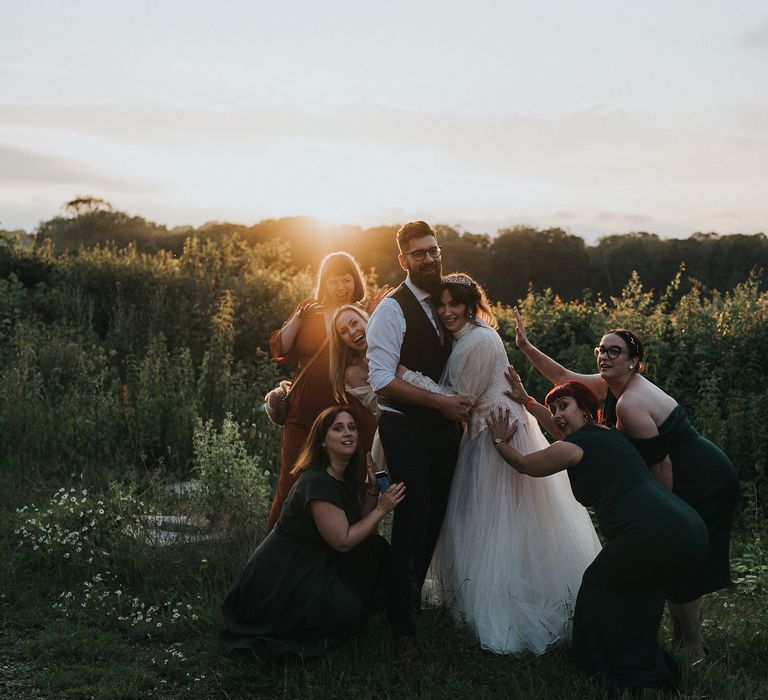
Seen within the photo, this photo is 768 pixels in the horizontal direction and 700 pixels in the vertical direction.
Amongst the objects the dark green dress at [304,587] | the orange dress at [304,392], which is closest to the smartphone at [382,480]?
the dark green dress at [304,587]

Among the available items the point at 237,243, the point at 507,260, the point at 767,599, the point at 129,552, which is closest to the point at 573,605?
the point at 767,599

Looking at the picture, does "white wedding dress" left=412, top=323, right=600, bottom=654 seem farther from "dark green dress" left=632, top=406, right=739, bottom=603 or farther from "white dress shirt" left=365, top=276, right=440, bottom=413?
"dark green dress" left=632, top=406, right=739, bottom=603

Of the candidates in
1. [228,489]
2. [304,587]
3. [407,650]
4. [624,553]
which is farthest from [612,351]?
[228,489]

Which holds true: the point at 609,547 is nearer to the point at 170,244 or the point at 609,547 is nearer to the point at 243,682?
the point at 243,682

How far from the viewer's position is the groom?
4.52 m

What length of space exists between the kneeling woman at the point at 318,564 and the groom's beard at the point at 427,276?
2.51 ft

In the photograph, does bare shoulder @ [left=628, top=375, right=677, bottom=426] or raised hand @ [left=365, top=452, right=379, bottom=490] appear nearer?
bare shoulder @ [left=628, top=375, right=677, bottom=426]

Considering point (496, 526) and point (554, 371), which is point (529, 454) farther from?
point (554, 371)


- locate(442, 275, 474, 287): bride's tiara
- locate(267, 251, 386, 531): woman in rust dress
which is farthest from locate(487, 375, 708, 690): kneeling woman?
locate(267, 251, 386, 531): woman in rust dress

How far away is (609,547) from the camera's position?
4152 millimetres

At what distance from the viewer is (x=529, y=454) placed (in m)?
4.44

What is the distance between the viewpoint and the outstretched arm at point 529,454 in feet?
14.0

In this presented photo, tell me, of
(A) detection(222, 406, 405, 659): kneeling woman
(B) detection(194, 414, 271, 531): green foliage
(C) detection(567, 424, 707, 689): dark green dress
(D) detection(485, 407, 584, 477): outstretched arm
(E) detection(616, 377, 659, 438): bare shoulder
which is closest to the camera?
(C) detection(567, 424, 707, 689): dark green dress

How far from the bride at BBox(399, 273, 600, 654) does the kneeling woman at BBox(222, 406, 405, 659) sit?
0.45m
